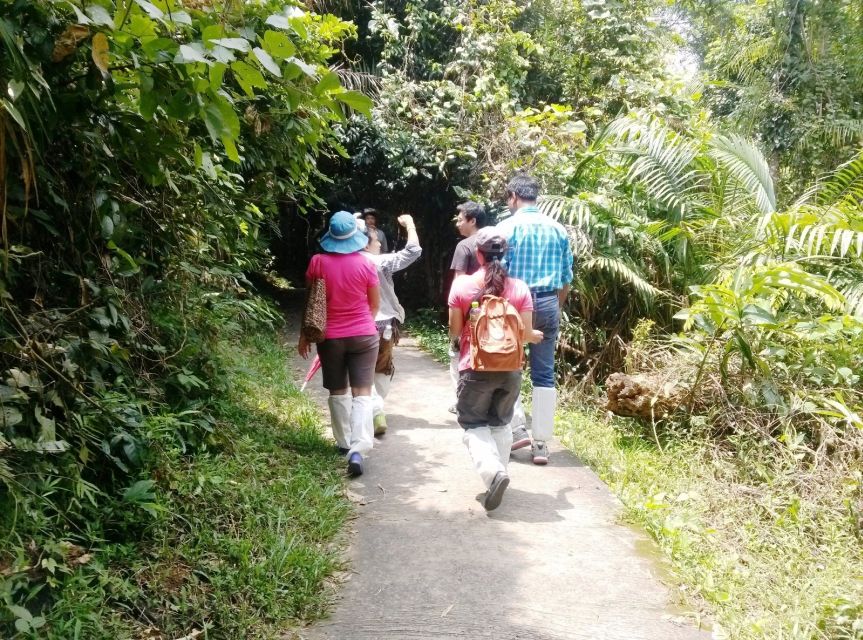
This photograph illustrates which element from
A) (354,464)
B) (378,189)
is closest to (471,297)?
(354,464)

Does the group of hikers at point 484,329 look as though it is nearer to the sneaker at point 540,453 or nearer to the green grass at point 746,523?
the sneaker at point 540,453

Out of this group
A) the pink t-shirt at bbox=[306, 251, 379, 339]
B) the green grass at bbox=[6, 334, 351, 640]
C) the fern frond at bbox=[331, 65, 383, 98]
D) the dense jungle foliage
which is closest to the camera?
the dense jungle foliage

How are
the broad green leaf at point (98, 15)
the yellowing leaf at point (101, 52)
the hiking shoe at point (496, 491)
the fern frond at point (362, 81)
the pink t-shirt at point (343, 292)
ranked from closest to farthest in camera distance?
the broad green leaf at point (98, 15) < the yellowing leaf at point (101, 52) < the hiking shoe at point (496, 491) < the pink t-shirt at point (343, 292) < the fern frond at point (362, 81)

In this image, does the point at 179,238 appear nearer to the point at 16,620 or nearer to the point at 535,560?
the point at 16,620

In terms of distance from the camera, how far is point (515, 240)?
503 centimetres

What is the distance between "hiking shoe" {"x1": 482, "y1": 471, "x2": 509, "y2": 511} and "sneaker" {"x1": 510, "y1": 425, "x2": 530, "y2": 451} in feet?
3.55

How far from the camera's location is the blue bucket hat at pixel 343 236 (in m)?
4.77

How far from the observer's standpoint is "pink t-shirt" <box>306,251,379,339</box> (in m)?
4.80

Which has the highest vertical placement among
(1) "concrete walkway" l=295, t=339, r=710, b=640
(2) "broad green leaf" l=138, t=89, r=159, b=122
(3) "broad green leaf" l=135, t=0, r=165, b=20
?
(3) "broad green leaf" l=135, t=0, r=165, b=20

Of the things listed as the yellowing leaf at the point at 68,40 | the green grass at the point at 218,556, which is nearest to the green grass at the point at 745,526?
the green grass at the point at 218,556

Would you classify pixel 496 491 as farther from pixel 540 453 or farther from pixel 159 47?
pixel 159 47

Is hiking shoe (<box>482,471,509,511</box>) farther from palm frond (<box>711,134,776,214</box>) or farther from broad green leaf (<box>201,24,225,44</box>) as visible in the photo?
palm frond (<box>711,134,776,214</box>)

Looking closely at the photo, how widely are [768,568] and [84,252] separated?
3652mm

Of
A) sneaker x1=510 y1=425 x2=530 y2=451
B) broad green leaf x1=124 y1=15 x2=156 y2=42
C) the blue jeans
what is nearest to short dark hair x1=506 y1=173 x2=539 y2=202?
the blue jeans
